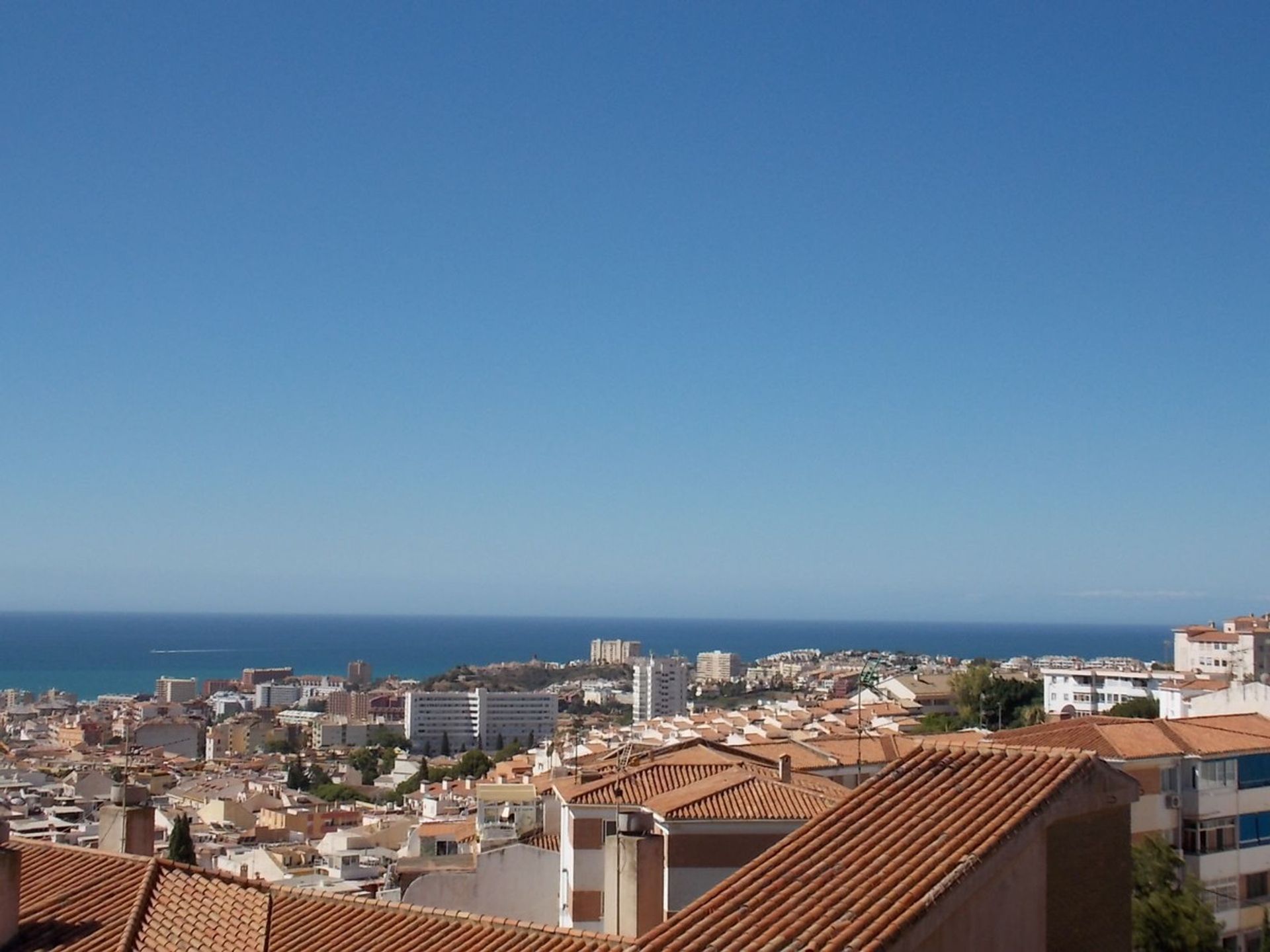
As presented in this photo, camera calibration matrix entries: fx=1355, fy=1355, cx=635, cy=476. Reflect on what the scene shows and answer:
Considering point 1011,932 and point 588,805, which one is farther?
point 588,805

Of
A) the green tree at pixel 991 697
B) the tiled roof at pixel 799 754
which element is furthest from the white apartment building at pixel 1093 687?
the tiled roof at pixel 799 754

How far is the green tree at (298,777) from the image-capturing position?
7736cm

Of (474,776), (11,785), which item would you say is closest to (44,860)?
(11,785)

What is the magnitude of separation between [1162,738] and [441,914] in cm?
1478

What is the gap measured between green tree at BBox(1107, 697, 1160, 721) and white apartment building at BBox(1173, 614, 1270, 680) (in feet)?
66.4

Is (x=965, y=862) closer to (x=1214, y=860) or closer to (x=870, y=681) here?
(x=870, y=681)

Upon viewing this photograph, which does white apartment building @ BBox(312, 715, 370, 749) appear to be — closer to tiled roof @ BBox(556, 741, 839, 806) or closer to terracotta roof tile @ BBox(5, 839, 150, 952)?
tiled roof @ BBox(556, 741, 839, 806)

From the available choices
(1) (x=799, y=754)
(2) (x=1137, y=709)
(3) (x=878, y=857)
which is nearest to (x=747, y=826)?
(3) (x=878, y=857)

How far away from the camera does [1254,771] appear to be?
20.8 m

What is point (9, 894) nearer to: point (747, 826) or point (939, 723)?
point (747, 826)

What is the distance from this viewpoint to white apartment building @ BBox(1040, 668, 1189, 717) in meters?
61.4

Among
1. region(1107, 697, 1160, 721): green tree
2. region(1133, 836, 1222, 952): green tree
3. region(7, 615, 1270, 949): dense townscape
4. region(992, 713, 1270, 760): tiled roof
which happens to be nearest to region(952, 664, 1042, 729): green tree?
region(7, 615, 1270, 949): dense townscape

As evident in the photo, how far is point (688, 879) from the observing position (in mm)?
13336

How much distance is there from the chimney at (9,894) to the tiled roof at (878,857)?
4925 mm
